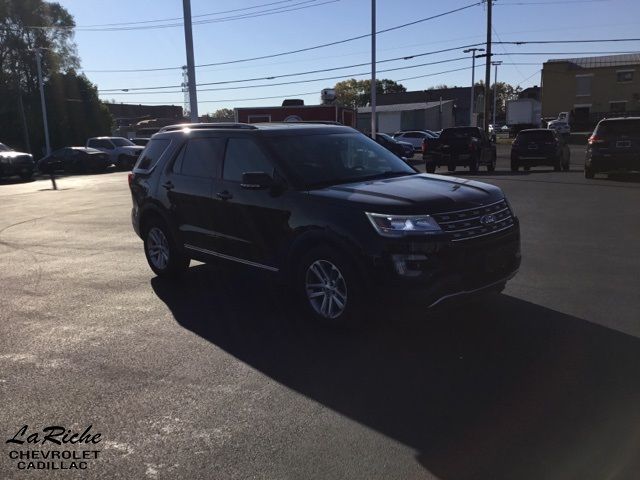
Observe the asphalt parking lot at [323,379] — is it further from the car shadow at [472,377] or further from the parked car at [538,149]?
the parked car at [538,149]

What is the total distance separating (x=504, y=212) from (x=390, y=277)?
4.61 feet

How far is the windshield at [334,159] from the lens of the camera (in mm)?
5438

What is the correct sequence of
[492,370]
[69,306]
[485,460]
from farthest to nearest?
1. [69,306]
2. [492,370]
3. [485,460]

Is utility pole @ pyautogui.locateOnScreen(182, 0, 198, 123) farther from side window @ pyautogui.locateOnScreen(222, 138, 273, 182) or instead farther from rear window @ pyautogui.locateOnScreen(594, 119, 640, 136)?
rear window @ pyautogui.locateOnScreen(594, 119, 640, 136)

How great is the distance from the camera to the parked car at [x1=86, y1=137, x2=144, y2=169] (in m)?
33.8

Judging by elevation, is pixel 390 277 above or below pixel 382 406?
above

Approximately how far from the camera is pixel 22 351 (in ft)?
15.9

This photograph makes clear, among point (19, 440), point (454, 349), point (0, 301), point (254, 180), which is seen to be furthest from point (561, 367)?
point (0, 301)

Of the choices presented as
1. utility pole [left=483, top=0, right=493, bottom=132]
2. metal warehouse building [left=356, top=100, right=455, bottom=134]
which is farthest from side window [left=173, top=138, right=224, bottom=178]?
metal warehouse building [left=356, top=100, right=455, bottom=134]

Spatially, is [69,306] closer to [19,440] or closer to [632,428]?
[19,440]

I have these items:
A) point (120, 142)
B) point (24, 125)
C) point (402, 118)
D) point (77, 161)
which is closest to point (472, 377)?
point (77, 161)

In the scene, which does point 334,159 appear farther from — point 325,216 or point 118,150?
point 118,150

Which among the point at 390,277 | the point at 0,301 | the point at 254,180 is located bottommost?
the point at 0,301

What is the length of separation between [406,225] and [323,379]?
135 cm
